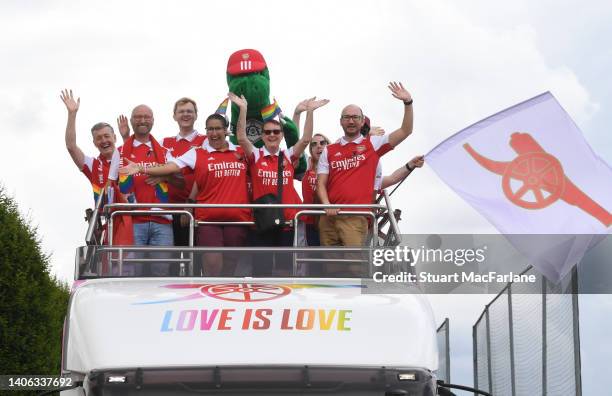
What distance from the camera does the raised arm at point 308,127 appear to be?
11086mm

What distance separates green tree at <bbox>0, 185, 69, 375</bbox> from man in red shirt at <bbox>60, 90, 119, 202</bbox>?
766 cm

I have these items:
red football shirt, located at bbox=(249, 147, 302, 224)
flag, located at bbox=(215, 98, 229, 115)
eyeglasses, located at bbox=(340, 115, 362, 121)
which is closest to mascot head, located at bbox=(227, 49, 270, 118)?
flag, located at bbox=(215, 98, 229, 115)

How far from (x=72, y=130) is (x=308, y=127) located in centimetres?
246

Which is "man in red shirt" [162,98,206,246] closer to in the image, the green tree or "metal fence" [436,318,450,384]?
"metal fence" [436,318,450,384]

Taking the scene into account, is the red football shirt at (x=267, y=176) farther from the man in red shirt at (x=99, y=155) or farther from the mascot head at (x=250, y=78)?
the mascot head at (x=250, y=78)

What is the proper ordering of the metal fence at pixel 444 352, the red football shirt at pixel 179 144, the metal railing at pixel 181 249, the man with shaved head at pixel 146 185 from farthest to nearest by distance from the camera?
the metal fence at pixel 444 352 → the red football shirt at pixel 179 144 → the man with shaved head at pixel 146 185 → the metal railing at pixel 181 249

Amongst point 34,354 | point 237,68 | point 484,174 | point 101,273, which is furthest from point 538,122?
point 34,354

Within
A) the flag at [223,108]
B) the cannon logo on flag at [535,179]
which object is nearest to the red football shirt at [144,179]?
the flag at [223,108]

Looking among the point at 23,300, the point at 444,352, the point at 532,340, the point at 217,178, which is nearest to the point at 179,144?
the point at 217,178

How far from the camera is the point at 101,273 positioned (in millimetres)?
8922

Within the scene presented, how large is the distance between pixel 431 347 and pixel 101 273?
9.27ft

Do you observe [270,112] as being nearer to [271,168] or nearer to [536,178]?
[271,168]

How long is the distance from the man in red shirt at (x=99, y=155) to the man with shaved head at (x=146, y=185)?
157 millimetres

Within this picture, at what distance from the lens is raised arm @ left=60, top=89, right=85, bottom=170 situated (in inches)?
450
